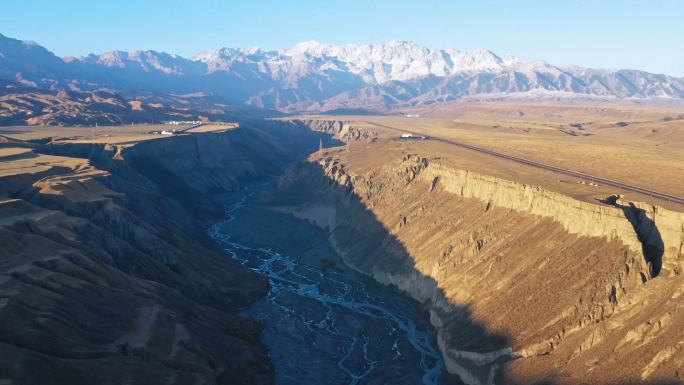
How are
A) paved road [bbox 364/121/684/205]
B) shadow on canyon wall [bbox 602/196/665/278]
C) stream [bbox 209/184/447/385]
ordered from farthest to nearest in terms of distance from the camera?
paved road [bbox 364/121/684/205]
stream [bbox 209/184/447/385]
shadow on canyon wall [bbox 602/196/665/278]

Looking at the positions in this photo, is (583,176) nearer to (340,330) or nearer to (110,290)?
(340,330)

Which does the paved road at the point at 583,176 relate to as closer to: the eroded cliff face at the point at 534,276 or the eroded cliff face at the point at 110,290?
the eroded cliff face at the point at 534,276

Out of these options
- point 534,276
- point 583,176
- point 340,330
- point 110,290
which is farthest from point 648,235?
point 110,290

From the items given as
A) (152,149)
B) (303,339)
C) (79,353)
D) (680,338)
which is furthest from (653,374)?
(152,149)

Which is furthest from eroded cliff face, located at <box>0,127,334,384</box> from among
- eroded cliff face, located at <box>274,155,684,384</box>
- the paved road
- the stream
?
the paved road

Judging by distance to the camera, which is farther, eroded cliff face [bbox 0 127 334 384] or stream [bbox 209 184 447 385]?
stream [bbox 209 184 447 385]

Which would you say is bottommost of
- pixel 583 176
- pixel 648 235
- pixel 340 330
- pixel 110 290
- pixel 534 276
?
pixel 340 330

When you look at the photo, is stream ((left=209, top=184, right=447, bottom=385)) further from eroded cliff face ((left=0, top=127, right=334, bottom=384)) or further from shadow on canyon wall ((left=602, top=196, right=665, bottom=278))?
shadow on canyon wall ((left=602, top=196, right=665, bottom=278))
